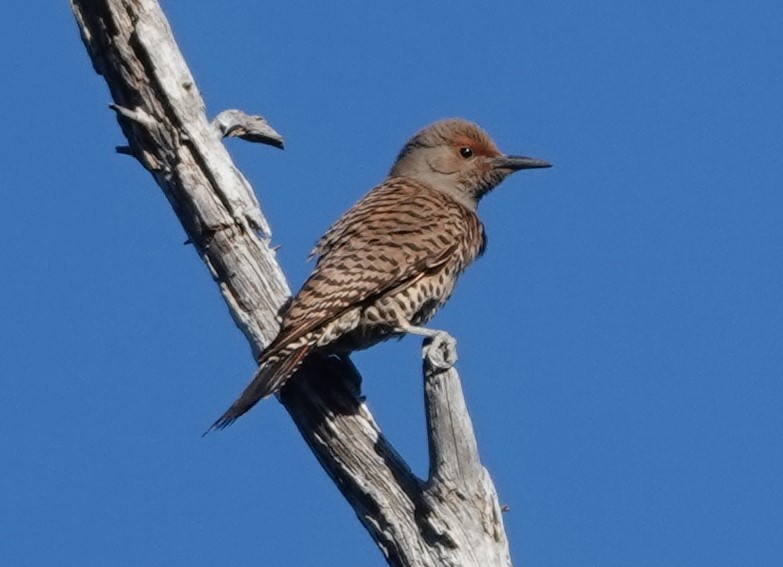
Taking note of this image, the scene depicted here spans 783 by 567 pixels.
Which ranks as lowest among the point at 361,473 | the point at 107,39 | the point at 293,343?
the point at 361,473

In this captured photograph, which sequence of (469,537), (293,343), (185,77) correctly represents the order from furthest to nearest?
(185,77), (293,343), (469,537)

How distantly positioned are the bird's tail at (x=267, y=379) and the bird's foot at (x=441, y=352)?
711mm

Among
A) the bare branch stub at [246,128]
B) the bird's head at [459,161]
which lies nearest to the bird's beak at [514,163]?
the bird's head at [459,161]

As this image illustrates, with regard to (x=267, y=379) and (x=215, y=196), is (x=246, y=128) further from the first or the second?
(x=267, y=379)

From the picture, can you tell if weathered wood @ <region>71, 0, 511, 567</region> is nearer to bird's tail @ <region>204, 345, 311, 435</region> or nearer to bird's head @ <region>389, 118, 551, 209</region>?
bird's tail @ <region>204, 345, 311, 435</region>

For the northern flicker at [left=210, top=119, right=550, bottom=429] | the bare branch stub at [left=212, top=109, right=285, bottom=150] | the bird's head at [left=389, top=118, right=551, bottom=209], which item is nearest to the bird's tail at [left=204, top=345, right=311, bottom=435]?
the northern flicker at [left=210, top=119, right=550, bottom=429]

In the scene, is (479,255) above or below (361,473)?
above

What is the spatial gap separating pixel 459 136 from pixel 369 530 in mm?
3062

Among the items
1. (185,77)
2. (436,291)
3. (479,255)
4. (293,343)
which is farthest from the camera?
(479,255)

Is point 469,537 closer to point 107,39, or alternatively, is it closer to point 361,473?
point 361,473

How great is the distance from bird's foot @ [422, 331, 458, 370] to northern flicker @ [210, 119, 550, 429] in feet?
0.59

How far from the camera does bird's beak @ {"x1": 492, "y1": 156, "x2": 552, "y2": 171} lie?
885 centimetres

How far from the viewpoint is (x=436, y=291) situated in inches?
303

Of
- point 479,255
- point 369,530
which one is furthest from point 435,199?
point 369,530
